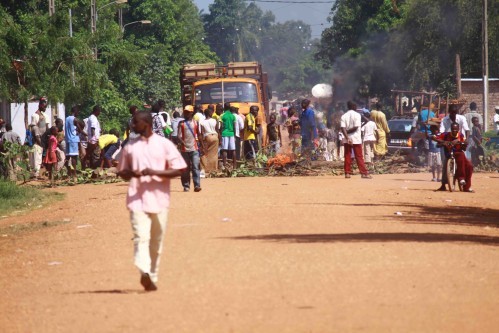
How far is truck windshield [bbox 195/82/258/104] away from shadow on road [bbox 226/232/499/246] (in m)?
19.2

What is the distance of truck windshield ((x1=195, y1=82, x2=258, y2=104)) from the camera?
108 feet

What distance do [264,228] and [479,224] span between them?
314cm

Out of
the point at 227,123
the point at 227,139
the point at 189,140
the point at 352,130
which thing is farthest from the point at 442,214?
the point at 227,123

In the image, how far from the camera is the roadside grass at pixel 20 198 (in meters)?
21.4

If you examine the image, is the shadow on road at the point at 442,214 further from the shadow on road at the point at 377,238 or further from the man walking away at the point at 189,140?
the man walking away at the point at 189,140

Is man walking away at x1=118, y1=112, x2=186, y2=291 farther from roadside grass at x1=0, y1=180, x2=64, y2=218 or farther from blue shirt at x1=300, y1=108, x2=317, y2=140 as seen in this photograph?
blue shirt at x1=300, y1=108, x2=317, y2=140

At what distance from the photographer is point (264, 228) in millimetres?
14742

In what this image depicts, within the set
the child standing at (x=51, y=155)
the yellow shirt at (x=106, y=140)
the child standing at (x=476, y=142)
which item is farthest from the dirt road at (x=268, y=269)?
the yellow shirt at (x=106, y=140)

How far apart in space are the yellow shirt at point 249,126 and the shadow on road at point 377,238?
1578cm

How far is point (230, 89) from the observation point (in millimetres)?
33125

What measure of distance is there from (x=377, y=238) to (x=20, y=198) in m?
10.7

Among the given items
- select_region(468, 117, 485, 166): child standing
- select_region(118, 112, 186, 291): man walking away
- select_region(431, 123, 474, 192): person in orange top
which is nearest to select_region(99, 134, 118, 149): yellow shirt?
select_region(468, 117, 485, 166): child standing

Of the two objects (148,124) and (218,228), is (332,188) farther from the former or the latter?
(148,124)

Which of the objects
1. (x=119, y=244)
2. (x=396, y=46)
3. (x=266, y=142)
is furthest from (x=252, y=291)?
(x=396, y=46)
